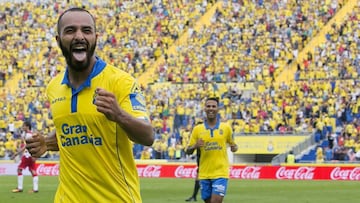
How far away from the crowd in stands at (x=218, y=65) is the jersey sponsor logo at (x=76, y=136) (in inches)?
1190

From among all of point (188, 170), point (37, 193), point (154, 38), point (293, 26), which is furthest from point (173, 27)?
point (37, 193)

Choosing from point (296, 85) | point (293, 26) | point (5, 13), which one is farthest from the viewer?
point (5, 13)

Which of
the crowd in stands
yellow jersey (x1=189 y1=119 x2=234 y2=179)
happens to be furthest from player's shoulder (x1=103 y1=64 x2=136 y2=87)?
the crowd in stands

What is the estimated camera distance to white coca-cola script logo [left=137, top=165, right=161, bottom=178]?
38.2 m

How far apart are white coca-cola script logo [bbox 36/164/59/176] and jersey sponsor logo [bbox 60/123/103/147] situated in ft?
113

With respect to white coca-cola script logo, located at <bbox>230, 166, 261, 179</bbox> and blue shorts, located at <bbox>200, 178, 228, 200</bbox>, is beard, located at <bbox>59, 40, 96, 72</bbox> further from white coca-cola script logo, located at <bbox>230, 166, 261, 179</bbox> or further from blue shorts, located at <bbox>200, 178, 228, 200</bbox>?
white coca-cola script logo, located at <bbox>230, 166, 261, 179</bbox>

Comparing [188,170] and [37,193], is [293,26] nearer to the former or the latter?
[188,170]

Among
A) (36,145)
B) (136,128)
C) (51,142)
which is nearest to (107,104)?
(136,128)

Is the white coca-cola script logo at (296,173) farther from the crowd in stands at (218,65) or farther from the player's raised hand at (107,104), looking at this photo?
the player's raised hand at (107,104)

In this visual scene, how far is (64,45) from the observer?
19.0 ft

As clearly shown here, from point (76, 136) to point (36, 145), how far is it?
0.54 metres

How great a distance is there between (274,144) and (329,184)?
642cm

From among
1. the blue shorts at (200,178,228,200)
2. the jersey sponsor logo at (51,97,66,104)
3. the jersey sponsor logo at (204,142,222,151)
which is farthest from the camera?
the jersey sponsor logo at (204,142,222,151)

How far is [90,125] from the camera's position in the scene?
235 inches
